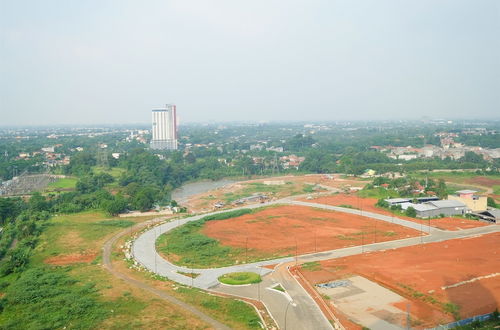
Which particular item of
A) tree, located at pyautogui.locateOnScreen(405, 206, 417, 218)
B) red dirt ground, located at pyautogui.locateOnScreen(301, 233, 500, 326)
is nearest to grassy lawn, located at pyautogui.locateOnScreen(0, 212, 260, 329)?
red dirt ground, located at pyautogui.locateOnScreen(301, 233, 500, 326)

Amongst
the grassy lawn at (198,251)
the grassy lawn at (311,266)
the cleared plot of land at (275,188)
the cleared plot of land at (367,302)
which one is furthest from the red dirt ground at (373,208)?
the grassy lawn at (198,251)

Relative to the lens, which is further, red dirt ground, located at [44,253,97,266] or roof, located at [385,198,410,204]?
roof, located at [385,198,410,204]

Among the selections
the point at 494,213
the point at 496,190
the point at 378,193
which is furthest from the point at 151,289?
the point at 496,190

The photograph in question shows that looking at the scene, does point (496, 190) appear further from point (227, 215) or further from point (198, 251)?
point (198, 251)

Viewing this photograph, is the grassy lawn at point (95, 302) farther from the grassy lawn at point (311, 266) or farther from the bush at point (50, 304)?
the grassy lawn at point (311, 266)

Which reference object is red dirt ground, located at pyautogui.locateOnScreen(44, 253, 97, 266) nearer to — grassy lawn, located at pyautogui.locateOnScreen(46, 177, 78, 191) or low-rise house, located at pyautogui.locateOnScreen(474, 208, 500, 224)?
grassy lawn, located at pyautogui.locateOnScreen(46, 177, 78, 191)

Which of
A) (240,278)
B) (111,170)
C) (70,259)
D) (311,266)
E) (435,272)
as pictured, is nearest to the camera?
(240,278)

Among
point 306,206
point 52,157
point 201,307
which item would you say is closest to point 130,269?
point 201,307
